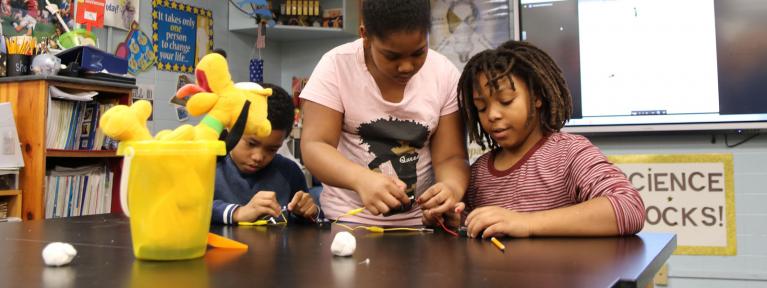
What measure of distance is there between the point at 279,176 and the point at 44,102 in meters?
0.91

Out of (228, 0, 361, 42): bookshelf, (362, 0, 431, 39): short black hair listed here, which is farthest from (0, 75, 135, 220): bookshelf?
(362, 0, 431, 39): short black hair

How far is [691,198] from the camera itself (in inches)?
92.4

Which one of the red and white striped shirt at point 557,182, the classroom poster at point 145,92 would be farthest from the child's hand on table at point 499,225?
the classroom poster at point 145,92

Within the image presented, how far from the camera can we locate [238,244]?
0.76m

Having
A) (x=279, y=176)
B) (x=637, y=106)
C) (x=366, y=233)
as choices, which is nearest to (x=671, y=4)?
(x=637, y=106)

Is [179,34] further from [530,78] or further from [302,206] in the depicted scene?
[530,78]

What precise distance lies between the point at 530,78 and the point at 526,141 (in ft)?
0.37

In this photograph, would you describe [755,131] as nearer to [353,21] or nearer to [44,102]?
[353,21]

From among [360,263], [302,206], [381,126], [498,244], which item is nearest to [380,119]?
[381,126]

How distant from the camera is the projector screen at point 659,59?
2244 millimetres

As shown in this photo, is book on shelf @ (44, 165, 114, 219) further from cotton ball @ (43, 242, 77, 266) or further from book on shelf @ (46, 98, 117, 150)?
cotton ball @ (43, 242, 77, 266)

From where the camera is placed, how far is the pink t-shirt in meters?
1.21

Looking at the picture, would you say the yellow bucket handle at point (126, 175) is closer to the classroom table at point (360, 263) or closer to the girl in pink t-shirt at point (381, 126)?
the classroom table at point (360, 263)

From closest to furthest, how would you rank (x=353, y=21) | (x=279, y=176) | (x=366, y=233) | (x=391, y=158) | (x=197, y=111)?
(x=197, y=111) < (x=366, y=233) < (x=391, y=158) < (x=279, y=176) < (x=353, y=21)
